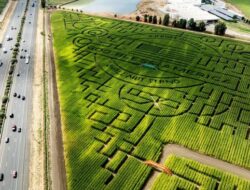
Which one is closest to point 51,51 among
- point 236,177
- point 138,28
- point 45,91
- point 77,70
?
point 77,70

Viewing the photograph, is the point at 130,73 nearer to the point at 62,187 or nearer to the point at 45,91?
the point at 45,91

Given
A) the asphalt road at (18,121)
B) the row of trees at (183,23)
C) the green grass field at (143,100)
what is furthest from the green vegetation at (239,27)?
the asphalt road at (18,121)

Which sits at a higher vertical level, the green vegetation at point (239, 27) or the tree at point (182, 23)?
the tree at point (182, 23)

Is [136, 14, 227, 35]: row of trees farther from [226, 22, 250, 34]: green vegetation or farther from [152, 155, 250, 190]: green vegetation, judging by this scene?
[152, 155, 250, 190]: green vegetation

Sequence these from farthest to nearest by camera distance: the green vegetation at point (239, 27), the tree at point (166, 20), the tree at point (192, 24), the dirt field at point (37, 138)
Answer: the green vegetation at point (239, 27)
the tree at point (166, 20)
the tree at point (192, 24)
the dirt field at point (37, 138)

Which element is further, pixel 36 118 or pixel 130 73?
pixel 130 73

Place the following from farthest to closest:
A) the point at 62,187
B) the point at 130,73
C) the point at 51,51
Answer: the point at 51,51 → the point at 130,73 → the point at 62,187

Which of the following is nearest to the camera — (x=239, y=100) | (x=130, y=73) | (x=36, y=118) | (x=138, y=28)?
(x=36, y=118)

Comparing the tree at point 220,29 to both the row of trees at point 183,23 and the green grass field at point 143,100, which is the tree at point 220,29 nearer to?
the green grass field at point 143,100
